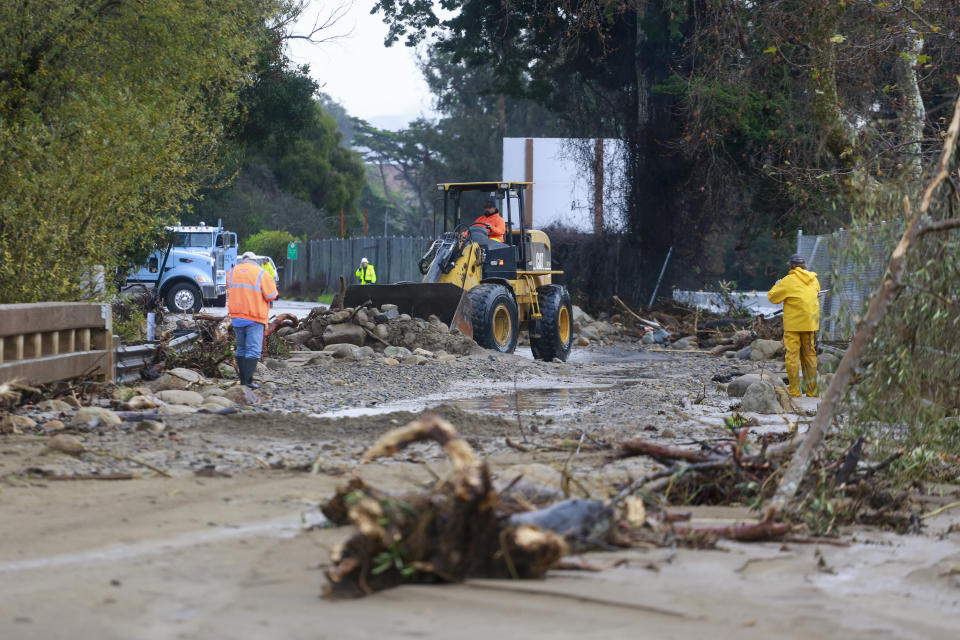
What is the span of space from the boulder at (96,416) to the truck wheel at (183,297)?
894 inches

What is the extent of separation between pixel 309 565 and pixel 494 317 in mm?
13475

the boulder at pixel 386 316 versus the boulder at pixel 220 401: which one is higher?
the boulder at pixel 386 316

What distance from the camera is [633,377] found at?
657 inches

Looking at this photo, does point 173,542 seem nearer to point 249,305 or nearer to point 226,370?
point 249,305

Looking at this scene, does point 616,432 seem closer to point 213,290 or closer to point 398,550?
point 398,550

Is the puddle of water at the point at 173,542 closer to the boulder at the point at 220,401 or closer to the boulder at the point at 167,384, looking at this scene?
the boulder at the point at 220,401

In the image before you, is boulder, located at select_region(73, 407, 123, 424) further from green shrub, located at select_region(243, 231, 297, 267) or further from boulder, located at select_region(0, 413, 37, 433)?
green shrub, located at select_region(243, 231, 297, 267)

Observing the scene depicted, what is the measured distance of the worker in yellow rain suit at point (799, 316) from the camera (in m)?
13.4

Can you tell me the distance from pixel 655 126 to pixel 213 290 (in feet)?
42.9

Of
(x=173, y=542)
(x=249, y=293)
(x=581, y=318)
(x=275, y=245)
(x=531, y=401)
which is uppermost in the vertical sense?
(x=275, y=245)

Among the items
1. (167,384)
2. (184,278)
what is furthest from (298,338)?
(184,278)

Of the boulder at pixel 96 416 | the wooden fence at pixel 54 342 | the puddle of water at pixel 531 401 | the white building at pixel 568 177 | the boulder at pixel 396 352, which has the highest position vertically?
the white building at pixel 568 177

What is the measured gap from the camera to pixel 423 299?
1823 centimetres

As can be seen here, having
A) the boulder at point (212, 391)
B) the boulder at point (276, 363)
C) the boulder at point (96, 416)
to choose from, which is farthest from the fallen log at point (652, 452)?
the boulder at point (276, 363)
